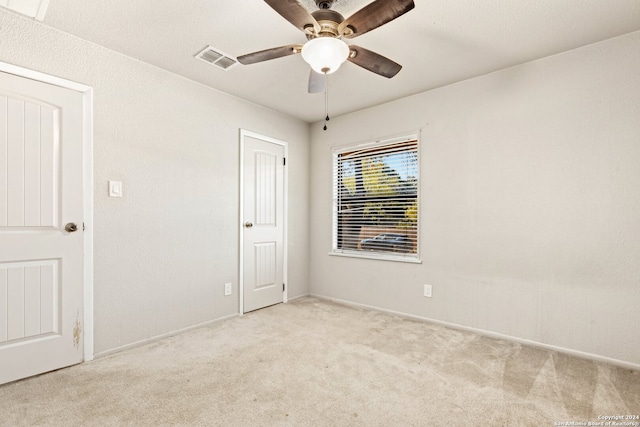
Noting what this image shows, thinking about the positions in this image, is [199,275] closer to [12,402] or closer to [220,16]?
[12,402]

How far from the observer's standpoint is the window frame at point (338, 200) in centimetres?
344

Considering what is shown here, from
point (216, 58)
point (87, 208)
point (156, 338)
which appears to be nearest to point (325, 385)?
point (156, 338)

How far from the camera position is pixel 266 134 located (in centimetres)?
386

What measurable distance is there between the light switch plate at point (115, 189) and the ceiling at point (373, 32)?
109cm

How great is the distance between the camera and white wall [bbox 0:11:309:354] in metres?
2.45

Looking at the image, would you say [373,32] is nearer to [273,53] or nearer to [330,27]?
[330,27]

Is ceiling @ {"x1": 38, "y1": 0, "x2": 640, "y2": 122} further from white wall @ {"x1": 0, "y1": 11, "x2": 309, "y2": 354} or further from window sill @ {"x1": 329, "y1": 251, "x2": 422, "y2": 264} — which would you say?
window sill @ {"x1": 329, "y1": 251, "x2": 422, "y2": 264}

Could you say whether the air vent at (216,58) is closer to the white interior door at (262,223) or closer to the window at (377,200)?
the white interior door at (262,223)

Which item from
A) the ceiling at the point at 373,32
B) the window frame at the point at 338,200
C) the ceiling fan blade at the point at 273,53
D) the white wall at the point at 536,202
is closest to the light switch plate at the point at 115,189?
the ceiling at the point at 373,32

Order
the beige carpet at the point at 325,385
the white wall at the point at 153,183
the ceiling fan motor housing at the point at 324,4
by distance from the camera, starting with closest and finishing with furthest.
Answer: the beige carpet at the point at 325,385
the ceiling fan motor housing at the point at 324,4
the white wall at the point at 153,183

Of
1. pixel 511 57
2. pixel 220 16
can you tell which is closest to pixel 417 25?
pixel 511 57

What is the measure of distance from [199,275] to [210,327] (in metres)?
0.54

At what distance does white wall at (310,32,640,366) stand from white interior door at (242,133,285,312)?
1380mm

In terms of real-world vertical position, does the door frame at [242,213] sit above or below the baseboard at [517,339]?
above
